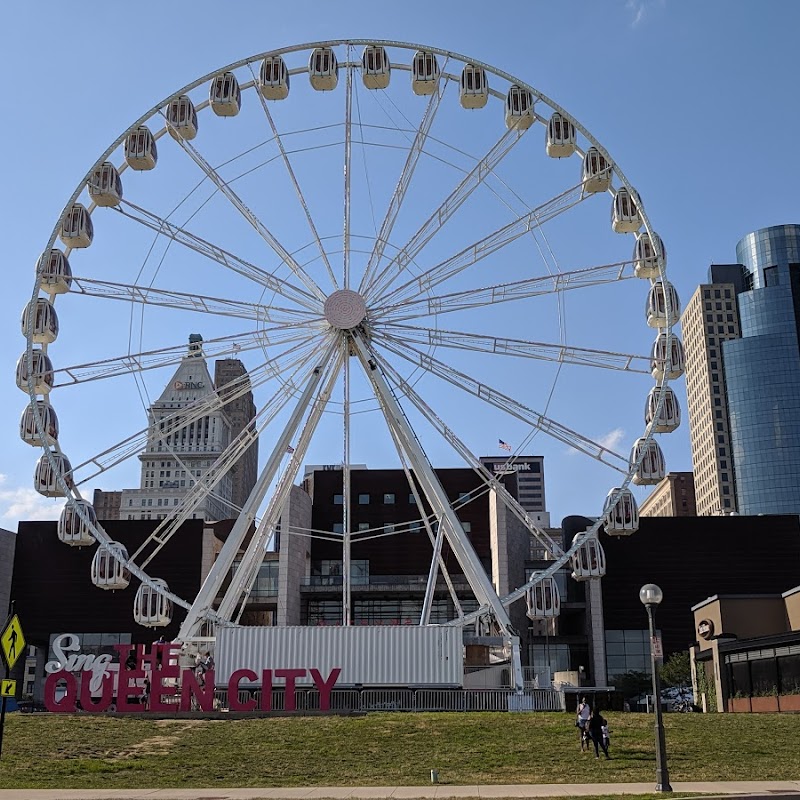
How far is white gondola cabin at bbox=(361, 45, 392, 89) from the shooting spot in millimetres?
47531

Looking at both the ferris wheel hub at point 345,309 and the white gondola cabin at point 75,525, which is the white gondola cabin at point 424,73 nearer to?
the ferris wheel hub at point 345,309

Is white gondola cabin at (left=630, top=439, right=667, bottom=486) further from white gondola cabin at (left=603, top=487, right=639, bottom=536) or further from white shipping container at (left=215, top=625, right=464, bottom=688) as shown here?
white shipping container at (left=215, top=625, right=464, bottom=688)

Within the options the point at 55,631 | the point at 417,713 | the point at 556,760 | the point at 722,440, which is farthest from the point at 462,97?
the point at 722,440

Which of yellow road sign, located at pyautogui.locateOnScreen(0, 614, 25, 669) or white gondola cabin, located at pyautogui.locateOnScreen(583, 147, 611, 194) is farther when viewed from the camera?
white gondola cabin, located at pyautogui.locateOnScreen(583, 147, 611, 194)

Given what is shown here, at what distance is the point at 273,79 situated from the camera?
47.4 metres

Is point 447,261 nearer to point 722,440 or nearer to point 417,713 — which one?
point 417,713

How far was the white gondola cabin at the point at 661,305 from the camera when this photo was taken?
45.3 m

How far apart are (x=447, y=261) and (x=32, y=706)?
38.1m

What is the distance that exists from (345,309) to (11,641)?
22284 mm

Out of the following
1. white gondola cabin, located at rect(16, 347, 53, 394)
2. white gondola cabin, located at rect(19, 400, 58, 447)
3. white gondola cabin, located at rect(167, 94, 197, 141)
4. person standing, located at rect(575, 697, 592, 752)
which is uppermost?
white gondola cabin, located at rect(167, 94, 197, 141)

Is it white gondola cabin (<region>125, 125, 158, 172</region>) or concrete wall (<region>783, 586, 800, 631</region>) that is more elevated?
white gondola cabin (<region>125, 125, 158, 172</region>)

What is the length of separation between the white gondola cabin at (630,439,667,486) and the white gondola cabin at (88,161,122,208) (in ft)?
78.3

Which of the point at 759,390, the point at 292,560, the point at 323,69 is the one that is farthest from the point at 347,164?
the point at 759,390

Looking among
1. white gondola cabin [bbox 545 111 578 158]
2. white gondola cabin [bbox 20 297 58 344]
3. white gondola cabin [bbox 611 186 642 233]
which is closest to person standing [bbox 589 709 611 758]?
white gondola cabin [bbox 611 186 642 233]
